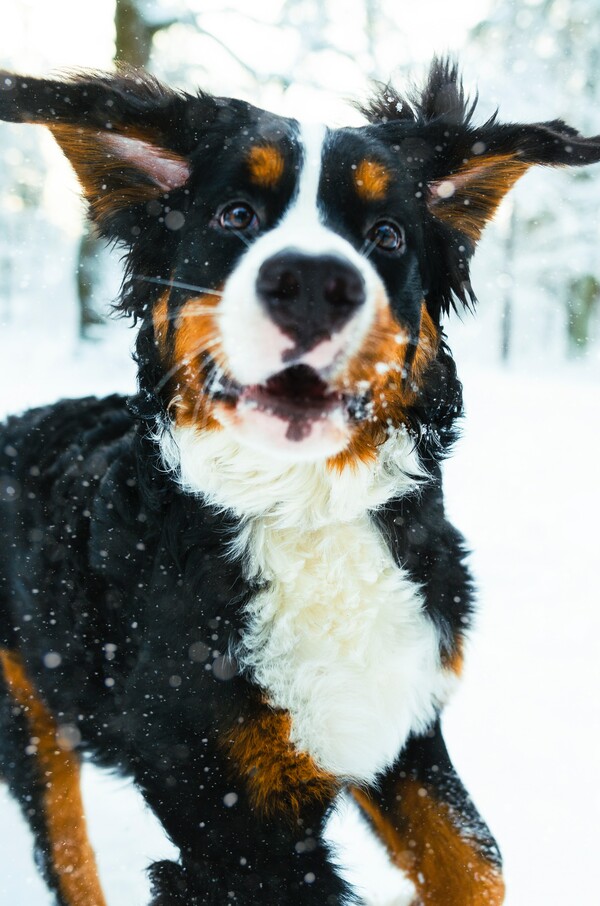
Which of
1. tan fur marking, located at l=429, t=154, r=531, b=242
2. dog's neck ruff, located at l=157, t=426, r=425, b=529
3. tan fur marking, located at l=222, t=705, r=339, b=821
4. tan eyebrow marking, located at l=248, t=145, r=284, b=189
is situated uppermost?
tan fur marking, located at l=429, t=154, r=531, b=242

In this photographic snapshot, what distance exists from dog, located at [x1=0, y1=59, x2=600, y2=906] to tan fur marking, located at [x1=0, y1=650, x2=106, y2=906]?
0.05 ft

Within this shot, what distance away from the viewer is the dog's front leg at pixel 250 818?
2.22 metres

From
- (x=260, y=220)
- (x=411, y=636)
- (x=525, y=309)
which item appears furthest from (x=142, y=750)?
(x=525, y=309)

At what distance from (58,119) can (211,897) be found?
89.8 inches

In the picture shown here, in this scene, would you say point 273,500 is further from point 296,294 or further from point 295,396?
point 296,294

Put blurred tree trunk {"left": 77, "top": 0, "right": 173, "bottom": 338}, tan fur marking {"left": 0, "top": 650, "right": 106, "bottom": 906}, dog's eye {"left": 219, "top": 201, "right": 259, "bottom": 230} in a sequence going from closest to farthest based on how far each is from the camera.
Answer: dog's eye {"left": 219, "top": 201, "right": 259, "bottom": 230} < tan fur marking {"left": 0, "top": 650, "right": 106, "bottom": 906} < blurred tree trunk {"left": 77, "top": 0, "right": 173, "bottom": 338}

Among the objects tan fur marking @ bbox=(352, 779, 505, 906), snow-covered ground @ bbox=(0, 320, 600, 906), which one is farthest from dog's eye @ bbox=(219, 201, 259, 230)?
tan fur marking @ bbox=(352, 779, 505, 906)

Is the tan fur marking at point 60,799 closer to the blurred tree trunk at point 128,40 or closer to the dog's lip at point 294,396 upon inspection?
the dog's lip at point 294,396

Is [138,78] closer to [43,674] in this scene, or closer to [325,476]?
[325,476]

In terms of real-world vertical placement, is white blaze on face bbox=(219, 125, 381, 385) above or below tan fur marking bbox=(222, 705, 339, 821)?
above

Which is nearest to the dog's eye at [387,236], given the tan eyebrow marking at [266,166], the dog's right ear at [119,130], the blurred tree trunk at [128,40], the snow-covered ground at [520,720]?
the tan eyebrow marking at [266,166]

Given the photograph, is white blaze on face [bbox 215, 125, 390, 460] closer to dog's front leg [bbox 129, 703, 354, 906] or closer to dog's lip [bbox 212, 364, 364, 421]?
dog's lip [bbox 212, 364, 364, 421]

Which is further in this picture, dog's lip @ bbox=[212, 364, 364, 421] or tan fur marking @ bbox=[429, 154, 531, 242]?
tan fur marking @ bbox=[429, 154, 531, 242]

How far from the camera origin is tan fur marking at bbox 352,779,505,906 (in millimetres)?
2582
